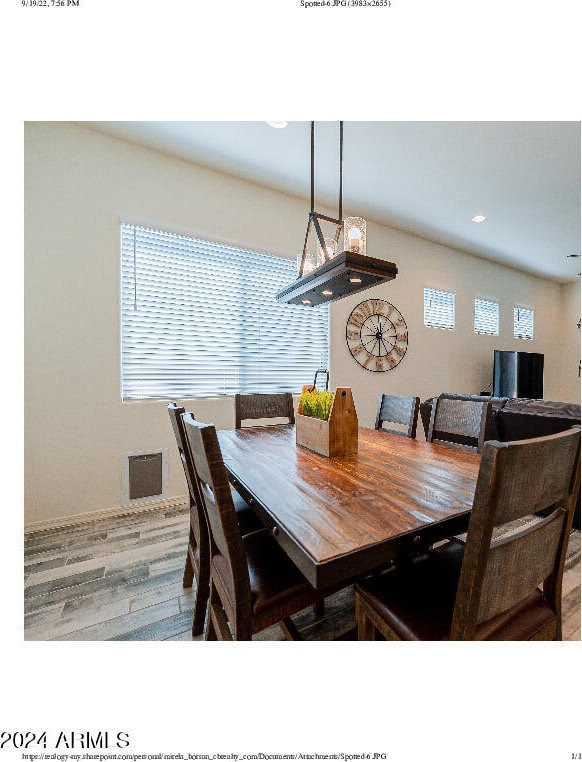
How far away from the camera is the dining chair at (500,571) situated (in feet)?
1.97

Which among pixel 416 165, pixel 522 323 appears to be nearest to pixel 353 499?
pixel 416 165

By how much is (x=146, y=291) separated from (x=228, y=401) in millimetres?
1137

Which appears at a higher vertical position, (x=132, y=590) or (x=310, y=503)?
Answer: (x=310, y=503)

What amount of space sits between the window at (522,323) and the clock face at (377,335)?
2821 millimetres

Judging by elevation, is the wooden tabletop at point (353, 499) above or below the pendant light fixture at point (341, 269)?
below

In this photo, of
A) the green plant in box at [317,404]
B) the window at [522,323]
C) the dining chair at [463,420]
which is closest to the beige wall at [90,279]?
the green plant in box at [317,404]

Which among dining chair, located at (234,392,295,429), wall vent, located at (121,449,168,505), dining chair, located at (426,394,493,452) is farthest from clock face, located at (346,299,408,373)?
wall vent, located at (121,449,168,505)

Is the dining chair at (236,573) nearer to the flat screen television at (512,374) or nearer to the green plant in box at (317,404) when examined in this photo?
the green plant in box at (317,404)

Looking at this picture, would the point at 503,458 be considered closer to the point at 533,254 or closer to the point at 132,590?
the point at 132,590

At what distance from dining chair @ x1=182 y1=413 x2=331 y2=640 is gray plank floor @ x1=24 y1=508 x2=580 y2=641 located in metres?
0.39

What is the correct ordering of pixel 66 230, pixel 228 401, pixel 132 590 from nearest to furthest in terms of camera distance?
1. pixel 132 590
2. pixel 66 230
3. pixel 228 401
